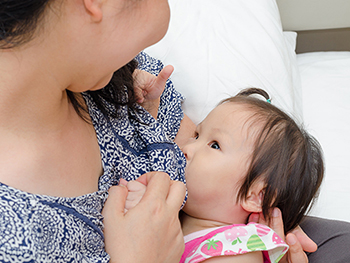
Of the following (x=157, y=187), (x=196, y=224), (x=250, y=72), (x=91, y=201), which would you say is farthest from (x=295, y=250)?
(x=250, y=72)

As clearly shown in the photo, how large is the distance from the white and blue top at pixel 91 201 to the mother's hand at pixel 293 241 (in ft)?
0.90

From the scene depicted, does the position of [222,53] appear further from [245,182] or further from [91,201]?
[91,201]

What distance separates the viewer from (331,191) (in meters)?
1.22

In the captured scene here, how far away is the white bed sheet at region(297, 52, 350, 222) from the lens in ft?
3.90

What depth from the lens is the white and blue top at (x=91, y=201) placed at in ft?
1.91

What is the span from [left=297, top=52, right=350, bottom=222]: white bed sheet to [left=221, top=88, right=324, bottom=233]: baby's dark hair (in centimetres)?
19

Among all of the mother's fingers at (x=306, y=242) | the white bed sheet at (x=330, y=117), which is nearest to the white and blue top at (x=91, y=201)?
the mother's fingers at (x=306, y=242)

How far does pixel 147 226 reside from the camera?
0.73 m

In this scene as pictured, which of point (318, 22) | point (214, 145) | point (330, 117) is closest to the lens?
point (214, 145)

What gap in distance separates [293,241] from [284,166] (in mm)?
198

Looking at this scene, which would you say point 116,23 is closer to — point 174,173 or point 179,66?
point 174,173

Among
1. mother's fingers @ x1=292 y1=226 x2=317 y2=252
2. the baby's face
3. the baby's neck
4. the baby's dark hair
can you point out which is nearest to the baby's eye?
the baby's face

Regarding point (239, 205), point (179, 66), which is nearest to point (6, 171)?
point (239, 205)

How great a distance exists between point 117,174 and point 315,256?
60 cm
